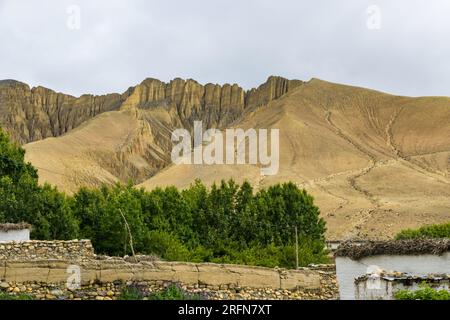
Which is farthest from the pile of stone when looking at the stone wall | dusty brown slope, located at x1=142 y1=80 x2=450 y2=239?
dusty brown slope, located at x1=142 y1=80 x2=450 y2=239

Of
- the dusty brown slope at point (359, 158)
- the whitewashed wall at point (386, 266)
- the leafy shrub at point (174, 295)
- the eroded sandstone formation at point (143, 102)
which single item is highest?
the eroded sandstone formation at point (143, 102)

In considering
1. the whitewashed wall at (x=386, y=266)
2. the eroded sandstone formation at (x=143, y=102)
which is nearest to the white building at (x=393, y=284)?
the whitewashed wall at (x=386, y=266)

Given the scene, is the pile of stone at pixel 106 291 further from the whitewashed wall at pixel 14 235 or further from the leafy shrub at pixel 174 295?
the whitewashed wall at pixel 14 235

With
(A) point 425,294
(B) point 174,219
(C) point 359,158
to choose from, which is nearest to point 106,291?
(A) point 425,294

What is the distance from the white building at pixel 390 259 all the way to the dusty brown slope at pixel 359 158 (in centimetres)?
4558

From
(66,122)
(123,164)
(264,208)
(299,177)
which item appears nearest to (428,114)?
(299,177)

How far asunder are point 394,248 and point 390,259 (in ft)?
0.86

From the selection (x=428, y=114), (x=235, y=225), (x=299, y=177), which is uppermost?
(x=428, y=114)

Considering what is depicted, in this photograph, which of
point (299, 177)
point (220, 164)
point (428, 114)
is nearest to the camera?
point (299, 177)

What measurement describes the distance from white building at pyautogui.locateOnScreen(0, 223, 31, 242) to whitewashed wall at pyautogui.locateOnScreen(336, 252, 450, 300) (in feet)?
29.2

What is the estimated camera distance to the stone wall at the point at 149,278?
12.2 m
